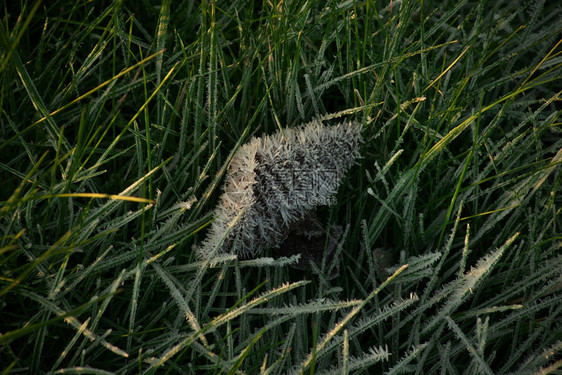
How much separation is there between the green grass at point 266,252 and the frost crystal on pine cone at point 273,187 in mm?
82

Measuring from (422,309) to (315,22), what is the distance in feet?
3.62

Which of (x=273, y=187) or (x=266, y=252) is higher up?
(x=273, y=187)

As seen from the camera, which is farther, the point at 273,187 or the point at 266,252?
the point at 266,252

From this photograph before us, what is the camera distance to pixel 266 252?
1587 millimetres

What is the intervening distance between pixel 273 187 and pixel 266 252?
0.89 ft

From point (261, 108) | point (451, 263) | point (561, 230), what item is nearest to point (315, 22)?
point (261, 108)

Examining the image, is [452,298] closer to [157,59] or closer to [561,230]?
[561,230]

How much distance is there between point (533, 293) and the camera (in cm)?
159

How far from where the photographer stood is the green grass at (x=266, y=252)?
1.42 metres

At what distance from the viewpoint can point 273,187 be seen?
1.42 meters

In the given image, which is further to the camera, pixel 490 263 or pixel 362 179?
pixel 362 179

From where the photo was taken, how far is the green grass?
142cm

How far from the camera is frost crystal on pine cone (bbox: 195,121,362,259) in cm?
142

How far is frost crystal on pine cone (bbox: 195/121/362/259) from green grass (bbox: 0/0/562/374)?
0.08m
